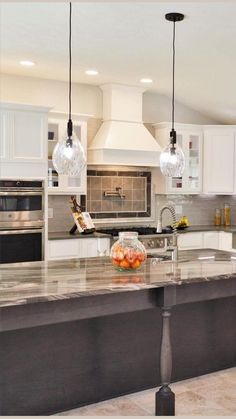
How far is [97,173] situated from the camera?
649 centimetres

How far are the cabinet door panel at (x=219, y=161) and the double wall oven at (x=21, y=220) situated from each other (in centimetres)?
270

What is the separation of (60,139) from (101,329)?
303 centimetres

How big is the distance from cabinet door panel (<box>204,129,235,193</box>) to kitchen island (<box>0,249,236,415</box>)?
3194mm

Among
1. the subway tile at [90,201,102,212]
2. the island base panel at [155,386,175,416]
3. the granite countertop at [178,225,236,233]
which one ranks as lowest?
the island base panel at [155,386,175,416]

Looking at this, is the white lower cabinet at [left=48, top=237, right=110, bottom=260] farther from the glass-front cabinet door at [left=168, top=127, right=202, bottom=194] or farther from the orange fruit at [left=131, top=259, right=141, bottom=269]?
the orange fruit at [left=131, top=259, right=141, bottom=269]

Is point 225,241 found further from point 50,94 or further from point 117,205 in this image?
point 50,94

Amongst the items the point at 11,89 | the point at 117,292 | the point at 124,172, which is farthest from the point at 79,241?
the point at 117,292

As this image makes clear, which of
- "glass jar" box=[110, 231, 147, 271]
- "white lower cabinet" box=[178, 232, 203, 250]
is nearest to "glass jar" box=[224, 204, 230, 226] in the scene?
"white lower cabinet" box=[178, 232, 203, 250]

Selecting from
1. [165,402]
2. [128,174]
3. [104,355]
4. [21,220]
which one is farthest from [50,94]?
[165,402]

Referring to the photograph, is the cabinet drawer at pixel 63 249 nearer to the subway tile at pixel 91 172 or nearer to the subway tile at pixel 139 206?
the subway tile at pixel 91 172

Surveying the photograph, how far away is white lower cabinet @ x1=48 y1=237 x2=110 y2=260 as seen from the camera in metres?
5.59

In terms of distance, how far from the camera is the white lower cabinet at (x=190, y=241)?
6504mm

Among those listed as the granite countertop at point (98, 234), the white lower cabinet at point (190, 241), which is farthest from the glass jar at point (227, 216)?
the white lower cabinet at point (190, 241)

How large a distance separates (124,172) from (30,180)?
173 cm
